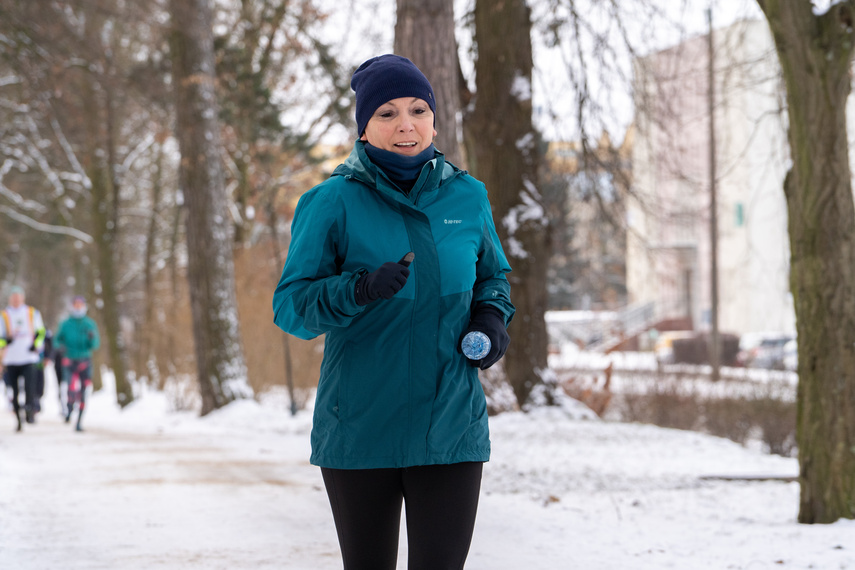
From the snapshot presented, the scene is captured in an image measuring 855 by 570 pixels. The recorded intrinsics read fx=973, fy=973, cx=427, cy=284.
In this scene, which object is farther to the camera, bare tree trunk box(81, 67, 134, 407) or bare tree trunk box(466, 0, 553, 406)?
bare tree trunk box(81, 67, 134, 407)

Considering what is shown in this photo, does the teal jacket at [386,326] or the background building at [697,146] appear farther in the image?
the background building at [697,146]

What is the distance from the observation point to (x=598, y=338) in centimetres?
3809

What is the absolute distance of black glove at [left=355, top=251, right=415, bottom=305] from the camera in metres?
2.24

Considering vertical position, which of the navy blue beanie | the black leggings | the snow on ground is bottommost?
the snow on ground

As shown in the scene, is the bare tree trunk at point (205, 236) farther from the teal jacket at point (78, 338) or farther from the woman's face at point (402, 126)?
the woman's face at point (402, 126)

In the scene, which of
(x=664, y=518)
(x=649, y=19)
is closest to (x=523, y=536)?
(x=664, y=518)

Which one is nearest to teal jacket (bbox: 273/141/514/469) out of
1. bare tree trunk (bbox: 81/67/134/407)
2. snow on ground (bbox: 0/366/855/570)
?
snow on ground (bbox: 0/366/855/570)

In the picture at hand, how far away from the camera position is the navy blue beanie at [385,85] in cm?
257

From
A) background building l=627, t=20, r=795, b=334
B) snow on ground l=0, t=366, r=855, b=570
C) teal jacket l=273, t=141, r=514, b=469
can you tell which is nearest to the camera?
teal jacket l=273, t=141, r=514, b=469

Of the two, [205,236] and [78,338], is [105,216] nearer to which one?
[205,236]

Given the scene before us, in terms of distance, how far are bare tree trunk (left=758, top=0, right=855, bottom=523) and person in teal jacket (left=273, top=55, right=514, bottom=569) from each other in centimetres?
357

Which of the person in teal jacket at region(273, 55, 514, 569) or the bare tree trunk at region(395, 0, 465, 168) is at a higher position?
the bare tree trunk at region(395, 0, 465, 168)

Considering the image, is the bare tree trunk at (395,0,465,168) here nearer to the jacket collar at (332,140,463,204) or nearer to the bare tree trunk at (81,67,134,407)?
the jacket collar at (332,140,463,204)

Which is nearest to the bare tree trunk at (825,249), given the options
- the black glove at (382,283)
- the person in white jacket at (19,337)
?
the black glove at (382,283)
